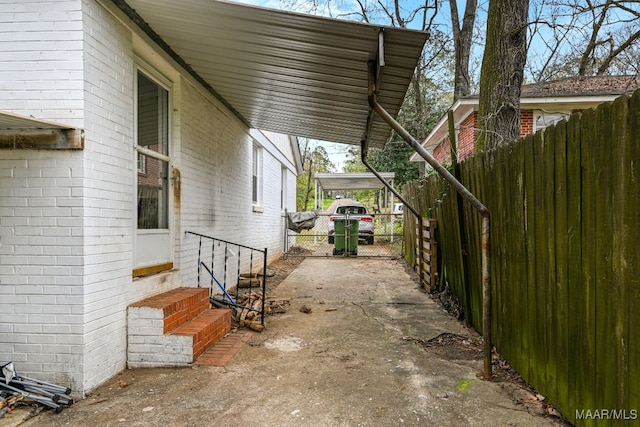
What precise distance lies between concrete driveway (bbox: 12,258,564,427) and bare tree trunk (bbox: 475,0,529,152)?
2.68 m

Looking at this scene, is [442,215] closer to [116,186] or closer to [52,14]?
[116,186]

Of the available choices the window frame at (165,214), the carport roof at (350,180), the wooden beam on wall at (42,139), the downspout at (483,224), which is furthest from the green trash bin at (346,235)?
the wooden beam on wall at (42,139)

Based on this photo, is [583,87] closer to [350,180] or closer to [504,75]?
[504,75]

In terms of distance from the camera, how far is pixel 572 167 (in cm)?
228

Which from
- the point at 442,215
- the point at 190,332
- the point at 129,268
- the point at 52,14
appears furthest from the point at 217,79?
the point at 442,215

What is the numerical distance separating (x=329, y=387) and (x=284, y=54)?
9.70 ft

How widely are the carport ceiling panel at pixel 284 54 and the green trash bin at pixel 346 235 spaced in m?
6.68

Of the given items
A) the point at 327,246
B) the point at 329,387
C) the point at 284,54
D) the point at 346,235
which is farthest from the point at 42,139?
the point at 327,246

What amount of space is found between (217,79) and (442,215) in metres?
3.60

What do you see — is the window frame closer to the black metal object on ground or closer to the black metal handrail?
the black metal handrail

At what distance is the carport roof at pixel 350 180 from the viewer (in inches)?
617

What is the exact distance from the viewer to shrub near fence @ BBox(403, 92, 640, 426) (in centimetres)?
185

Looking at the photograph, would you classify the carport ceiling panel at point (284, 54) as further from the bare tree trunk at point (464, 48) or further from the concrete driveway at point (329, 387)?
the bare tree trunk at point (464, 48)

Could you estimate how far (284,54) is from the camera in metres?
3.69
